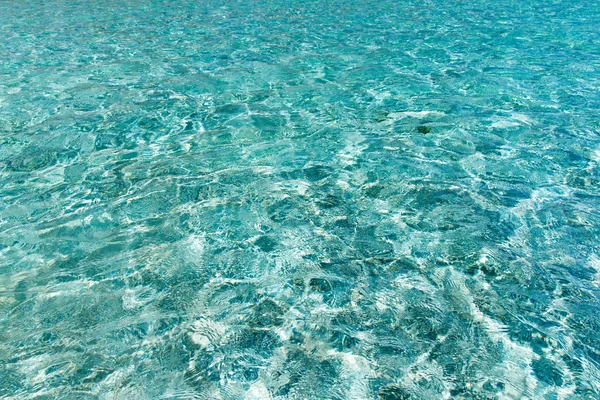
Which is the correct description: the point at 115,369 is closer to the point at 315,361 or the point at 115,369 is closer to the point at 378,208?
the point at 315,361

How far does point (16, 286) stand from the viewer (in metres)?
4.76

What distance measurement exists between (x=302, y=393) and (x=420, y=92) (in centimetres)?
699

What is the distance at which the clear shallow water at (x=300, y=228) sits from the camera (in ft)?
13.0

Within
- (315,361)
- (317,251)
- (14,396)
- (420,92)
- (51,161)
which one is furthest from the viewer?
(420,92)

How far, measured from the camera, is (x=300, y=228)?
558cm

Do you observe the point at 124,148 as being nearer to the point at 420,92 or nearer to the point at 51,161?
the point at 51,161

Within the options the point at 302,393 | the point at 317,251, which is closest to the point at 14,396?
the point at 302,393

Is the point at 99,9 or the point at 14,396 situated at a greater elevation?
the point at 14,396

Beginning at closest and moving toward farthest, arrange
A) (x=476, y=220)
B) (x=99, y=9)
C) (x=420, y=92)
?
1. (x=476, y=220)
2. (x=420, y=92)
3. (x=99, y=9)

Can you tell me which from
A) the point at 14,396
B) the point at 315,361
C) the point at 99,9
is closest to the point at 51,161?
the point at 14,396

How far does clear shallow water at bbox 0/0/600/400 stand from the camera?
13.0 ft

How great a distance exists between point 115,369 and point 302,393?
1479mm

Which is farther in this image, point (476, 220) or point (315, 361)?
point (476, 220)

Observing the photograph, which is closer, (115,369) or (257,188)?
(115,369)
